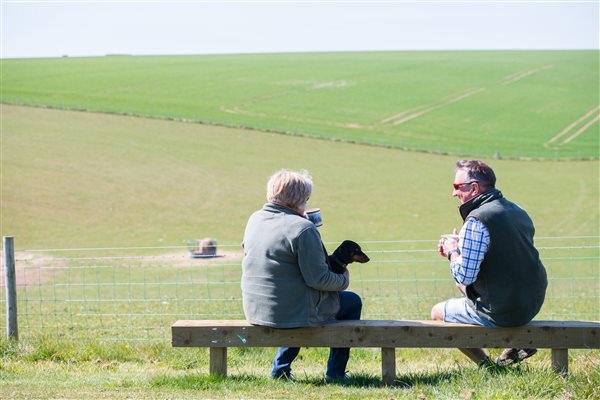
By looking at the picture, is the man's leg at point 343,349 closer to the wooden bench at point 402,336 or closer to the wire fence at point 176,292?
the wooden bench at point 402,336

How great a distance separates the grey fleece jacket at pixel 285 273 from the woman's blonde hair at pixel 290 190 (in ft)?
0.18

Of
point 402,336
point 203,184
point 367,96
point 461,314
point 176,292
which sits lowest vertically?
point 176,292

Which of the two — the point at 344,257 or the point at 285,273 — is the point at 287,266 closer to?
the point at 285,273

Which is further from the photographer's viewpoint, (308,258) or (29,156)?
(29,156)

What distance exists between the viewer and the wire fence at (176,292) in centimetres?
943

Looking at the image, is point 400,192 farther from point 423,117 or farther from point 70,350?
point 70,350

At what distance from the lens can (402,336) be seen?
5.70 m

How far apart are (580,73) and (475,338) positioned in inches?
2839

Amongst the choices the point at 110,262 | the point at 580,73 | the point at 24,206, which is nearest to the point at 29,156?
the point at 24,206

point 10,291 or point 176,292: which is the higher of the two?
point 10,291

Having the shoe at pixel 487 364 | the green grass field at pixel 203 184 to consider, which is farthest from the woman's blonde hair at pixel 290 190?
the green grass field at pixel 203 184

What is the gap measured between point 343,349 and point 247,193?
85.7ft

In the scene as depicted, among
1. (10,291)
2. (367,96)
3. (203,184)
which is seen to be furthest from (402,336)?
(367,96)

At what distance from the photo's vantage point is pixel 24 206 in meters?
27.6
